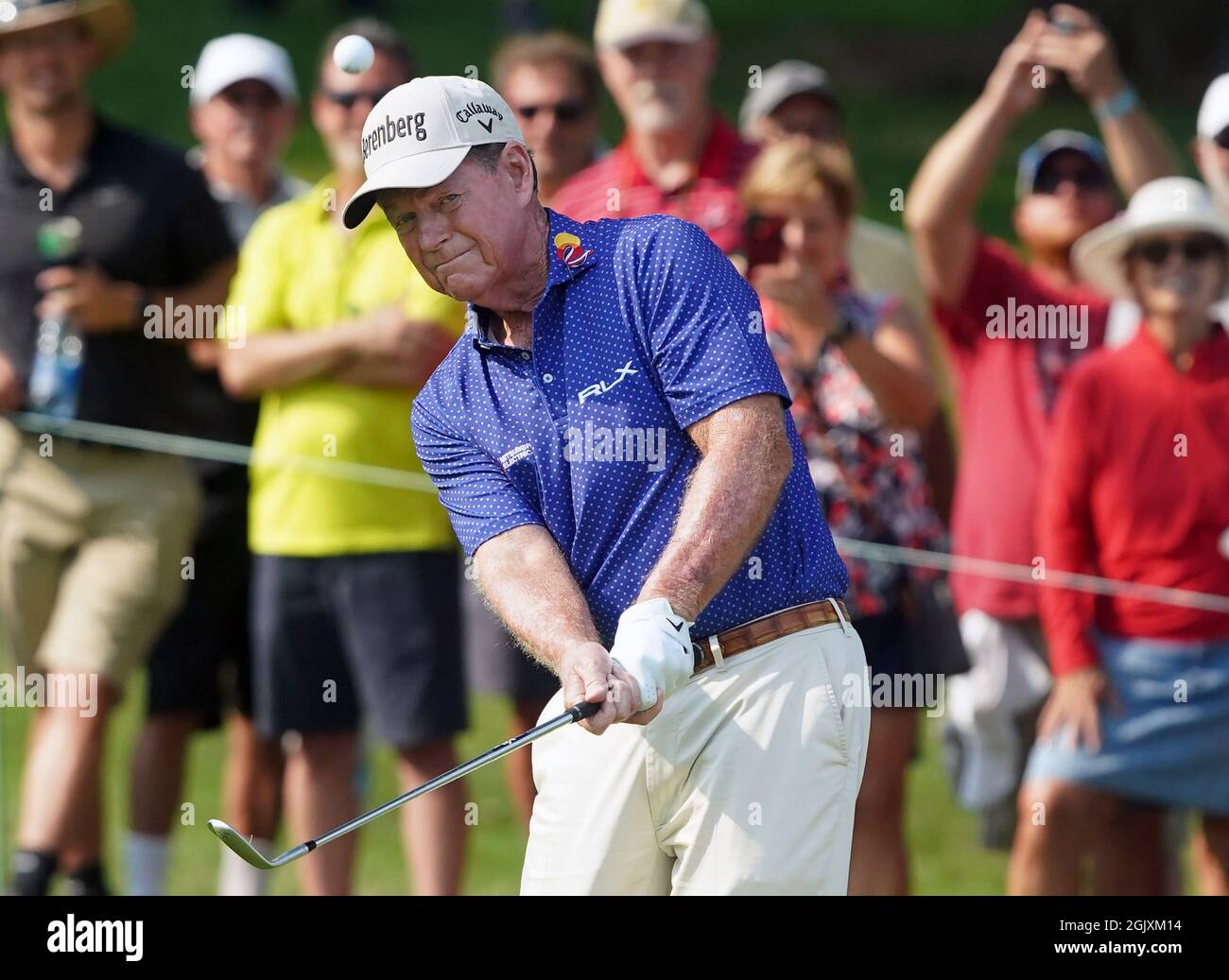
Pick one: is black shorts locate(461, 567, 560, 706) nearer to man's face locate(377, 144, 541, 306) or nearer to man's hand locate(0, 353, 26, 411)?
man's hand locate(0, 353, 26, 411)

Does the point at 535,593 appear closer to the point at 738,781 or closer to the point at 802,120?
the point at 738,781

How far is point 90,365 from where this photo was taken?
6355 mm

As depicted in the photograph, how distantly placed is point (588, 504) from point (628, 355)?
0.88 feet

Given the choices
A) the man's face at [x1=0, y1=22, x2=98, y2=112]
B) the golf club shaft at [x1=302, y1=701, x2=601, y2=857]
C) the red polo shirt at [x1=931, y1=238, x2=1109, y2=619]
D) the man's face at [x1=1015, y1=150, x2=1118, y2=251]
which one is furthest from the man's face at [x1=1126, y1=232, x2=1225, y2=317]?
the man's face at [x1=0, y1=22, x2=98, y2=112]

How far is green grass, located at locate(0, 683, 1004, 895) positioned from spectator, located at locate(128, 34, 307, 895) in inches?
8.0

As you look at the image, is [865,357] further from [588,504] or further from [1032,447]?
[588,504]

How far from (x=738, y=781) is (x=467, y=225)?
1.06 meters

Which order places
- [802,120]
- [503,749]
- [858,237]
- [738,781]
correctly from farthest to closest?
[802,120]
[858,237]
[738,781]
[503,749]

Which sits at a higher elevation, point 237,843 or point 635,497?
point 635,497

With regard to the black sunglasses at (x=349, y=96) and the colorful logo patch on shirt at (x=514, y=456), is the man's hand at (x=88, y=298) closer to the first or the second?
the black sunglasses at (x=349, y=96)

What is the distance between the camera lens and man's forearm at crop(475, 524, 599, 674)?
3.56 meters
